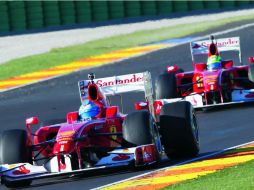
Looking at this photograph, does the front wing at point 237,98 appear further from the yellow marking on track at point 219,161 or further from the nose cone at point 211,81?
the yellow marking on track at point 219,161

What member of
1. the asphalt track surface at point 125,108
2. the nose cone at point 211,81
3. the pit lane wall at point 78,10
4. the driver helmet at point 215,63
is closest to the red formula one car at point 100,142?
the asphalt track surface at point 125,108

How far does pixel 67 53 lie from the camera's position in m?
34.8

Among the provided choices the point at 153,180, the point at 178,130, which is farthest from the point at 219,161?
the point at 153,180

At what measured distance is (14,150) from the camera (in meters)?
14.3

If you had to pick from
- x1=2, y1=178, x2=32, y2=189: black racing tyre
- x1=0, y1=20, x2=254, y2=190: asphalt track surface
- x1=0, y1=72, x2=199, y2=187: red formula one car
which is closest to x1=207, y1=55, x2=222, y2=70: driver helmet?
x1=0, y1=20, x2=254, y2=190: asphalt track surface

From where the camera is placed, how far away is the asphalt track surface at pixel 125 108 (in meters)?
14.4

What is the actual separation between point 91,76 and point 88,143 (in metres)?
1.37

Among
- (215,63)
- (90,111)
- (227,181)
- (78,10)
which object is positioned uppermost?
(78,10)

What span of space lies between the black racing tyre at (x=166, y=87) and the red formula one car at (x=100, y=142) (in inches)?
255

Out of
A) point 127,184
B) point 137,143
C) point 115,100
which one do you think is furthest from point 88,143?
point 115,100

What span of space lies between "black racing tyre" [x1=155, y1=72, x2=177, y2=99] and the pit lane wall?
18.0 meters

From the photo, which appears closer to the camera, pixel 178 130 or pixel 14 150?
pixel 14 150

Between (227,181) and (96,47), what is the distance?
969 inches

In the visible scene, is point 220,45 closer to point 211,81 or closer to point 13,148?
point 211,81
